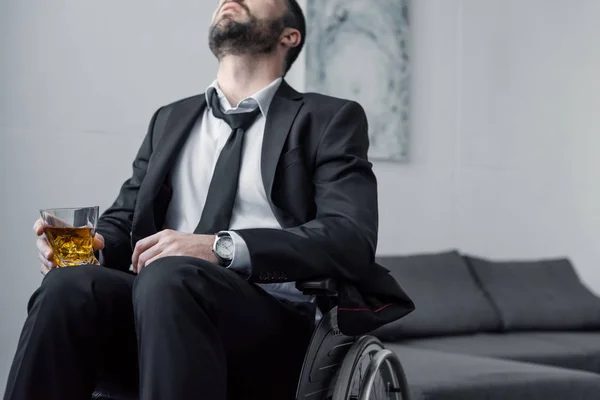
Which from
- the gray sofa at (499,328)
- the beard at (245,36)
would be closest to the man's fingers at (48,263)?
the beard at (245,36)

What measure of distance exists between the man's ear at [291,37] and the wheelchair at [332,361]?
2.51ft

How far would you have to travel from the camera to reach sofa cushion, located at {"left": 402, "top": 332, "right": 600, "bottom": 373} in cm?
355

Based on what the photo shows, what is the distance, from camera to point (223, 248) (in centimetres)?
165

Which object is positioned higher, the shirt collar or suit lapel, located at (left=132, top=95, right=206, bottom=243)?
the shirt collar

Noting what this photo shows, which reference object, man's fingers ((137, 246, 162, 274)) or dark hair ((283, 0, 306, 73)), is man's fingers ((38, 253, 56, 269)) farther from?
dark hair ((283, 0, 306, 73))

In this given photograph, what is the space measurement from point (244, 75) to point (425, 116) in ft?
8.48

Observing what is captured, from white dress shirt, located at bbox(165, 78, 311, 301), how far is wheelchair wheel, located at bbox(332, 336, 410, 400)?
161 mm

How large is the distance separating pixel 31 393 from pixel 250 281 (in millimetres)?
432

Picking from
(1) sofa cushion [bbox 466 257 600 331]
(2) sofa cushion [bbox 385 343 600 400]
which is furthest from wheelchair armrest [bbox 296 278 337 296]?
(1) sofa cushion [bbox 466 257 600 331]

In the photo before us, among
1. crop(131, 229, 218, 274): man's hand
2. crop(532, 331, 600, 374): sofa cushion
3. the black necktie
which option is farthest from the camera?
crop(532, 331, 600, 374): sofa cushion

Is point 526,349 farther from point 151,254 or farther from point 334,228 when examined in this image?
point 151,254

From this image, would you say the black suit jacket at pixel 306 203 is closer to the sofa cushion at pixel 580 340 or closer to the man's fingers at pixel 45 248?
the man's fingers at pixel 45 248

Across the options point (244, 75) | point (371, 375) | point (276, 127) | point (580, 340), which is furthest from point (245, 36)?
point (580, 340)

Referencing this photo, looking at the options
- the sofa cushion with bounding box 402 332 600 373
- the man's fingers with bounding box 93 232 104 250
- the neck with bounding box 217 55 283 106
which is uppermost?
the neck with bounding box 217 55 283 106
